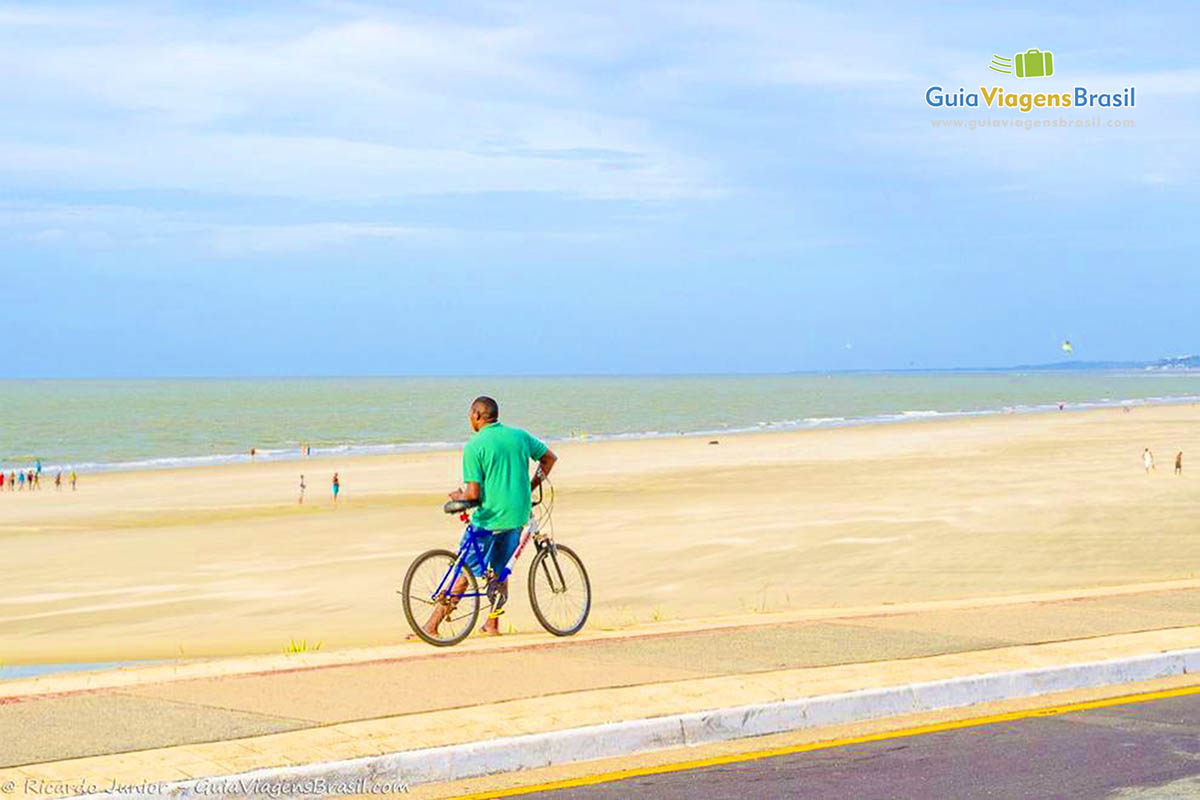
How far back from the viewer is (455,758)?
7.70m

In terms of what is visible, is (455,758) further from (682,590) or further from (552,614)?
(682,590)

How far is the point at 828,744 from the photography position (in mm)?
8477

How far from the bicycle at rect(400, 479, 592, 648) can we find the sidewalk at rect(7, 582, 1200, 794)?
348 mm

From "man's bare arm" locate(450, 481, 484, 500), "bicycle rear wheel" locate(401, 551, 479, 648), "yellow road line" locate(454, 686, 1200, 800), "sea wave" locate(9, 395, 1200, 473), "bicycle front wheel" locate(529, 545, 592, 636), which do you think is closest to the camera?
"yellow road line" locate(454, 686, 1200, 800)

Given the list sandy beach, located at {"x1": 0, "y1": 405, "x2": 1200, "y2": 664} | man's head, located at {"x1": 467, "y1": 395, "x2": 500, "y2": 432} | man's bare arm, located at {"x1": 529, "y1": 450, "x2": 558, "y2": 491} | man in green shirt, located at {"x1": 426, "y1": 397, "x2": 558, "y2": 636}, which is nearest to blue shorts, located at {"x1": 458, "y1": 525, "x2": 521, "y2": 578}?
man in green shirt, located at {"x1": 426, "y1": 397, "x2": 558, "y2": 636}

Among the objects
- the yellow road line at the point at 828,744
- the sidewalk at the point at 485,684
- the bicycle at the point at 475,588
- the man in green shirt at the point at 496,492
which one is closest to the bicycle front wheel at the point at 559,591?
the bicycle at the point at 475,588

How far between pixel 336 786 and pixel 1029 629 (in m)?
6.21

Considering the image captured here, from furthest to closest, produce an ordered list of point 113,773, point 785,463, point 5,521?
1. point 785,463
2. point 5,521
3. point 113,773

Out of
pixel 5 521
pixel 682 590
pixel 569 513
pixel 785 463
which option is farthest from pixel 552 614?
pixel 785 463

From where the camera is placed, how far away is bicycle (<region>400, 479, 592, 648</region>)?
38.0ft

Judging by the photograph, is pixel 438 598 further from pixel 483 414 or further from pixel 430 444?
pixel 430 444

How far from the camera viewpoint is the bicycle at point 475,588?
456 inches

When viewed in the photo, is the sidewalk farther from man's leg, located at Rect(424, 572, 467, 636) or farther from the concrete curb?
man's leg, located at Rect(424, 572, 467, 636)

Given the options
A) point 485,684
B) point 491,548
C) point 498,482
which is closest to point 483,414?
point 498,482
